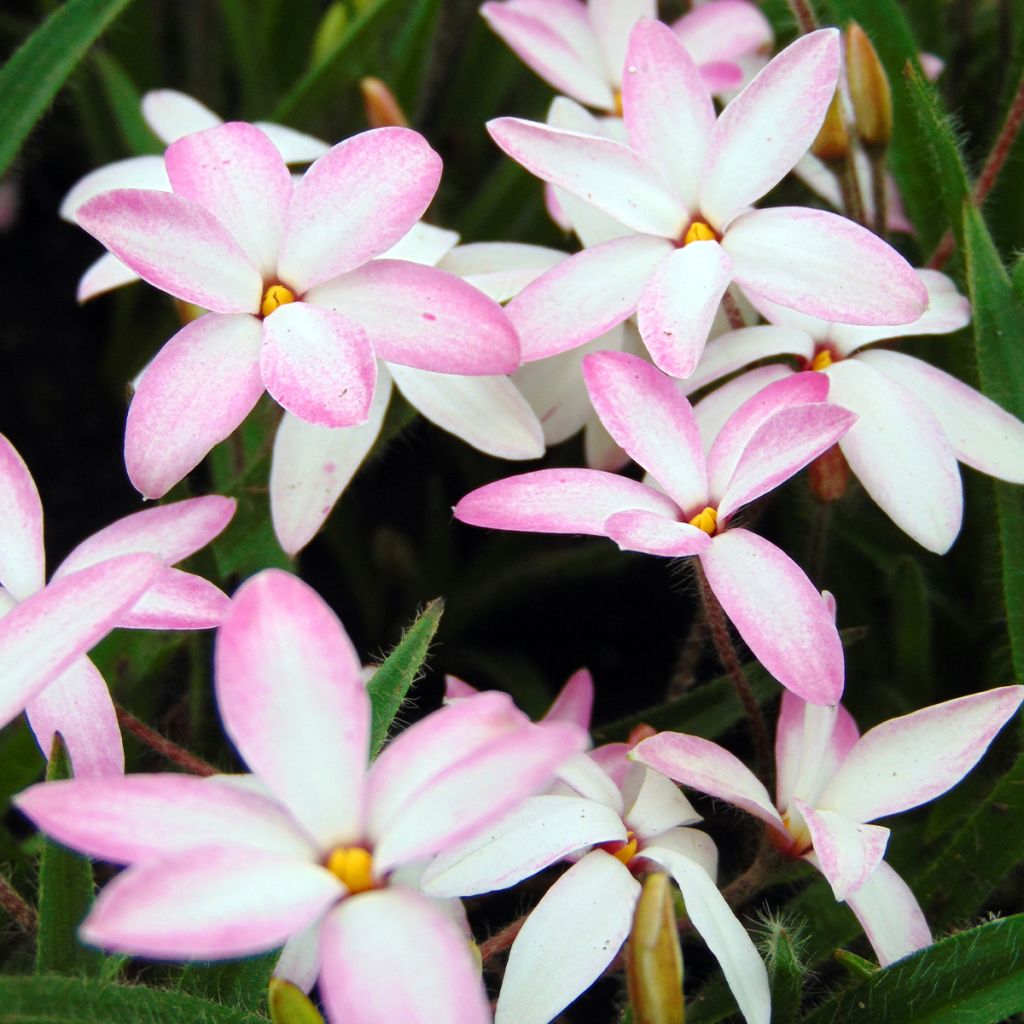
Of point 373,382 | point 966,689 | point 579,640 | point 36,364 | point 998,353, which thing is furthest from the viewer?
point 36,364

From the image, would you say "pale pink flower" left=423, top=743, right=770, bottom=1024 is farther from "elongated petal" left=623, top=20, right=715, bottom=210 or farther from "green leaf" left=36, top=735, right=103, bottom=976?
"elongated petal" left=623, top=20, right=715, bottom=210

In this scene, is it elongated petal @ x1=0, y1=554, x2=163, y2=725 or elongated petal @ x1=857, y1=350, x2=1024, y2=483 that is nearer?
elongated petal @ x1=0, y1=554, x2=163, y2=725

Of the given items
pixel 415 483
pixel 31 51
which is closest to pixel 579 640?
pixel 415 483

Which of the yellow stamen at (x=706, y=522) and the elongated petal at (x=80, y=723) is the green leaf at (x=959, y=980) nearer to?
the yellow stamen at (x=706, y=522)

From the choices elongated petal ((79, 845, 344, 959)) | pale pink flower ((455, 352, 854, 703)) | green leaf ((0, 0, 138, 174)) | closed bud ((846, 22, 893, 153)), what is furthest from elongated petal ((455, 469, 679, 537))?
green leaf ((0, 0, 138, 174))

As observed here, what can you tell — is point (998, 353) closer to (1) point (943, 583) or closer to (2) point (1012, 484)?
(2) point (1012, 484)

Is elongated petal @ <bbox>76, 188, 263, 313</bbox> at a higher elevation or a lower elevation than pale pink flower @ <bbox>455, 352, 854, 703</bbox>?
higher

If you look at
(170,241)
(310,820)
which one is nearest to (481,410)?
(170,241)
